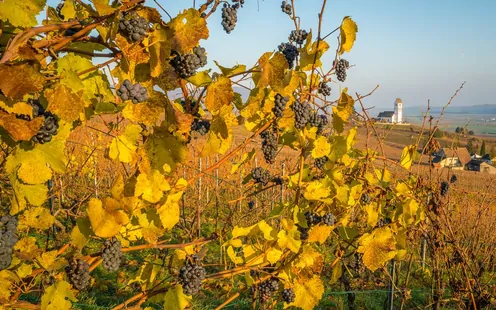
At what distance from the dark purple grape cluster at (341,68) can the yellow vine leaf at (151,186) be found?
103 centimetres

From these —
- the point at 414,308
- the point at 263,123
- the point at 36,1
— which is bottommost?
the point at 414,308

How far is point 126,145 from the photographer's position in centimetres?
118

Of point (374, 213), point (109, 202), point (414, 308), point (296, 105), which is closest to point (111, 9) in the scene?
point (109, 202)

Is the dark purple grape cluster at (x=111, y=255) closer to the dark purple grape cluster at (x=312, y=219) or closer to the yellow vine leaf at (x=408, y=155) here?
the dark purple grape cluster at (x=312, y=219)

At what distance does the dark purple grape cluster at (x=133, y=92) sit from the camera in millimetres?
1007

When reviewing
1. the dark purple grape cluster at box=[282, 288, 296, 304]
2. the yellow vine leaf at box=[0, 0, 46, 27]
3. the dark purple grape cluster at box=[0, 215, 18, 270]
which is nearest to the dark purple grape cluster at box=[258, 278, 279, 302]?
the dark purple grape cluster at box=[282, 288, 296, 304]

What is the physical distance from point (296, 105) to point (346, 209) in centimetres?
76

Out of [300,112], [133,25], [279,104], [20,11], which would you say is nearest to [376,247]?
[300,112]

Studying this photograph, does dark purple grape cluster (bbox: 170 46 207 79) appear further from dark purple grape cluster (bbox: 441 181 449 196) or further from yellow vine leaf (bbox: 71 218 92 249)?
dark purple grape cluster (bbox: 441 181 449 196)

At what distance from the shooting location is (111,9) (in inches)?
34.0

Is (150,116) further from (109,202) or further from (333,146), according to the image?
(333,146)

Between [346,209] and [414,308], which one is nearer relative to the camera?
[346,209]

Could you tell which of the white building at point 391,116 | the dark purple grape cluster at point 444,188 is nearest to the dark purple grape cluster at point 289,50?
the white building at point 391,116

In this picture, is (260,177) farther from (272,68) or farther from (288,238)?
(272,68)
